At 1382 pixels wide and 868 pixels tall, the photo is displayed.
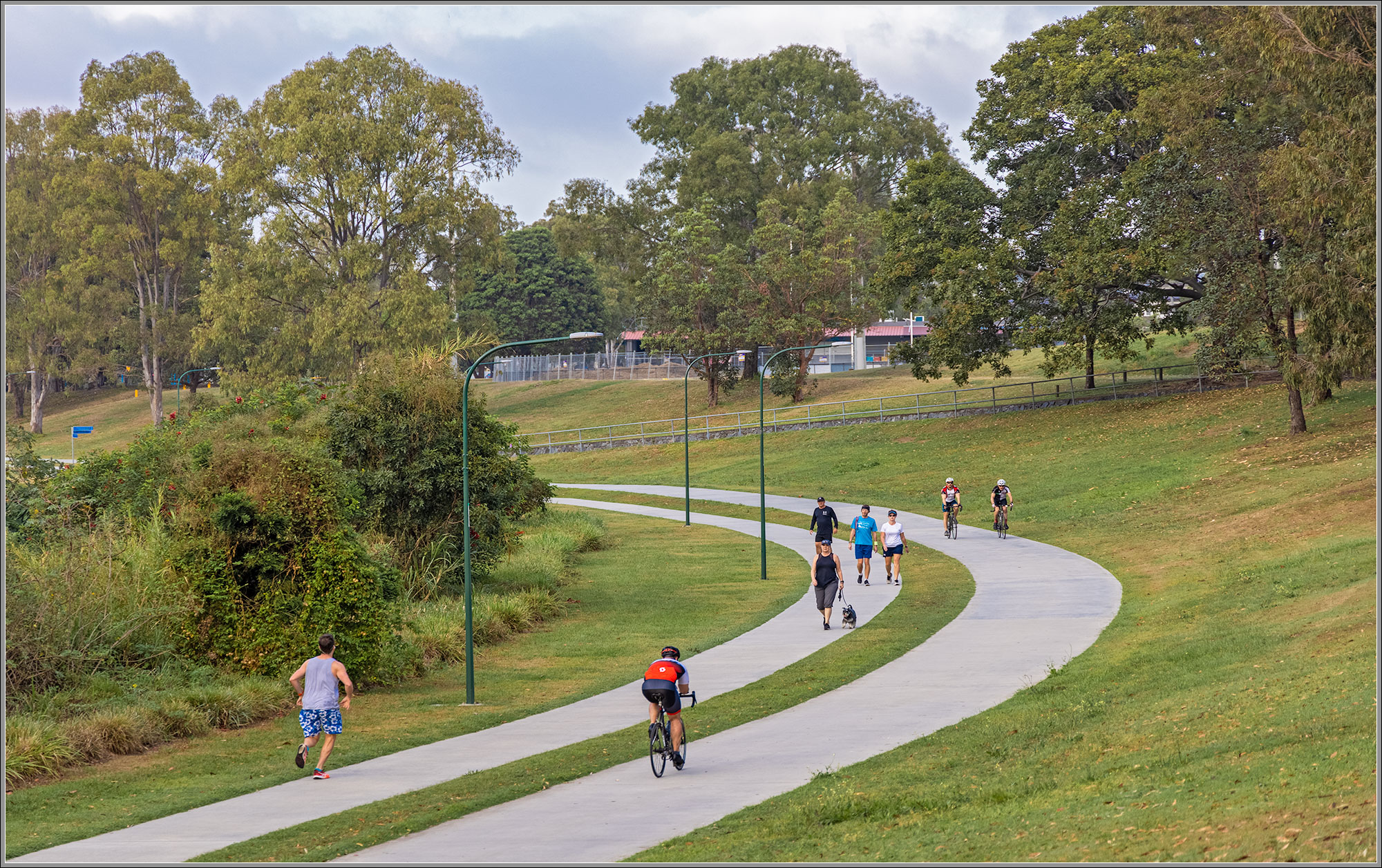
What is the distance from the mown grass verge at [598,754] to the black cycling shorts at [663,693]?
0.94m

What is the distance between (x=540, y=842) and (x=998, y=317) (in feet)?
134

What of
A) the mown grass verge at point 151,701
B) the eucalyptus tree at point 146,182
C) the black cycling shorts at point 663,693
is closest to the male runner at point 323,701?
the mown grass verge at point 151,701

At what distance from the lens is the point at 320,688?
14.4 metres

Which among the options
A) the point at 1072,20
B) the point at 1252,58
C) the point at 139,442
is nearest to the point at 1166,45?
the point at 1072,20

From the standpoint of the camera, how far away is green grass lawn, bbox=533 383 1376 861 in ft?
31.4

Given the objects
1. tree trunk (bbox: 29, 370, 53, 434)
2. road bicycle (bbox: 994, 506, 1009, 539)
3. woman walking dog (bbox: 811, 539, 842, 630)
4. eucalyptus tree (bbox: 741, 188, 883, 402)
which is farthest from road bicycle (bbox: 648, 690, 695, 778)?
tree trunk (bbox: 29, 370, 53, 434)

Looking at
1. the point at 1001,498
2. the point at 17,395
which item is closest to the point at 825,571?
the point at 1001,498

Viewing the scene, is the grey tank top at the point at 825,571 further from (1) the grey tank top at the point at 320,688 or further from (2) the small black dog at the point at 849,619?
(1) the grey tank top at the point at 320,688

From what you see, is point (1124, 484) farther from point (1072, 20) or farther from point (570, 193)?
point (570, 193)

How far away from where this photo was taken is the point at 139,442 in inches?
1048

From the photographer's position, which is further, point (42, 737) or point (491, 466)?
point (491, 466)

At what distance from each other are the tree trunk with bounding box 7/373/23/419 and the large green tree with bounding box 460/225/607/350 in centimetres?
3391

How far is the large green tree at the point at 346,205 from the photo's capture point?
62.6 meters

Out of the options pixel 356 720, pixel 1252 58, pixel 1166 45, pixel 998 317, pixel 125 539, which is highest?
pixel 1166 45
